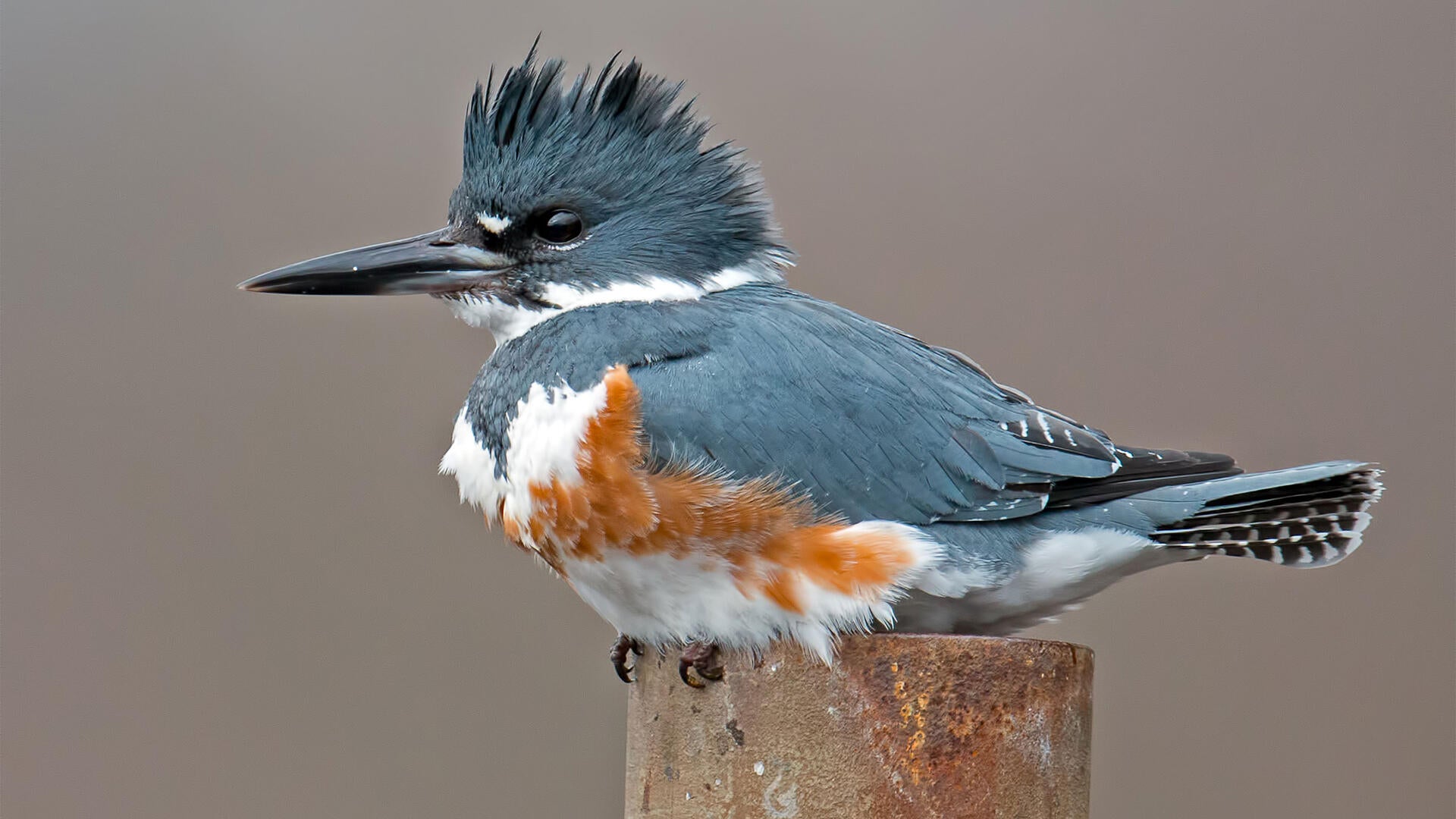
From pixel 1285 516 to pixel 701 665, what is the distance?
0.71 meters

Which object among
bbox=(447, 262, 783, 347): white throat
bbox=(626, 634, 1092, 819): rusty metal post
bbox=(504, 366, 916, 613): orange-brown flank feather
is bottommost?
bbox=(626, 634, 1092, 819): rusty metal post

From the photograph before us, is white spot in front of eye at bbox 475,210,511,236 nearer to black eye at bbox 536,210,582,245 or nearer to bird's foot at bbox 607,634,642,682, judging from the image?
black eye at bbox 536,210,582,245

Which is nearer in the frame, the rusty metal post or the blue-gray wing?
the rusty metal post

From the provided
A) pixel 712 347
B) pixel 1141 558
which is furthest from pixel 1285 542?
pixel 712 347

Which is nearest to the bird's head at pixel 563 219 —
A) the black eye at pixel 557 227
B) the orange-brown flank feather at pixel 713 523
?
the black eye at pixel 557 227

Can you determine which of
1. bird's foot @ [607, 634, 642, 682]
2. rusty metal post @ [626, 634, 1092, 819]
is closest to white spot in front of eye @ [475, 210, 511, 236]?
bird's foot @ [607, 634, 642, 682]

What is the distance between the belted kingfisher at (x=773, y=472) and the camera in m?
1.51

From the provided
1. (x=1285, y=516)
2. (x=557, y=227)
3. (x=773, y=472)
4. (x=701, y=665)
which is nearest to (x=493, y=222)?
(x=557, y=227)

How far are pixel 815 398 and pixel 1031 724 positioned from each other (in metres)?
0.45

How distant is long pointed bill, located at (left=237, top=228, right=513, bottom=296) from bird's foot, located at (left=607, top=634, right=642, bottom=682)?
51 cm

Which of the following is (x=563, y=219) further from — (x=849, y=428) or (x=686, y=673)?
(x=686, y=673)

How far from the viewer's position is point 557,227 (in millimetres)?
1781

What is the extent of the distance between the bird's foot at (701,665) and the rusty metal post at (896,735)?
0.7 inches

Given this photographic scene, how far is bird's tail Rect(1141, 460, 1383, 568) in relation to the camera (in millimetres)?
1538
